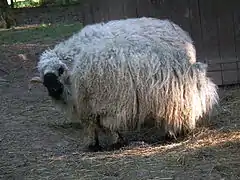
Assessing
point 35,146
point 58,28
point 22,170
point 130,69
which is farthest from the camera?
point 58,28

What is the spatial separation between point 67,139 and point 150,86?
48.8 inches

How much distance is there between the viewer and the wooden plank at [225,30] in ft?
26.5

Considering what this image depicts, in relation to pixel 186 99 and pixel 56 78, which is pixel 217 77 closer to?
pixel 186 99

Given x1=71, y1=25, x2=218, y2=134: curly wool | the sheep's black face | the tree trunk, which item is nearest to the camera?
x1=71, y1=25, x2=218, y2=134: curly wool

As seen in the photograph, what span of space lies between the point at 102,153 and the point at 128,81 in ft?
2.47

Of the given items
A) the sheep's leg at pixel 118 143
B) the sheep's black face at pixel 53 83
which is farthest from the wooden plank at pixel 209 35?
the sheep's black face at pixel 53 83

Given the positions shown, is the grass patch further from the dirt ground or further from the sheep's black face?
the sheep's black face

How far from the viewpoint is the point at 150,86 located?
5406 mm

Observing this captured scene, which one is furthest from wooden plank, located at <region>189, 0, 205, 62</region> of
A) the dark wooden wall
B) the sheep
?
the sheep

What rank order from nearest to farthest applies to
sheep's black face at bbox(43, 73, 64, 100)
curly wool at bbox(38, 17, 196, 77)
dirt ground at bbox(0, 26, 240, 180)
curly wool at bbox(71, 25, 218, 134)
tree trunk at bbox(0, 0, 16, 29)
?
dirt ground at bbox(0, 26, 240, 180) → curly wool at bbox(71, 25, 218, 134) → sheep's black face at bbox(43, 73, 64, 100) → curly wool at bbox(38, 17, 196, 77) → tree trunk at bbox(0, 0, 16, 29)

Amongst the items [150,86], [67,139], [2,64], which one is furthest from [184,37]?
[2,64]

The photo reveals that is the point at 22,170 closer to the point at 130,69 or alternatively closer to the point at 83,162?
the point at 83,162

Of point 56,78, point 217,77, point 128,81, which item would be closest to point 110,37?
point 128,81

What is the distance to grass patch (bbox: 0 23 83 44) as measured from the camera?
13.5m
